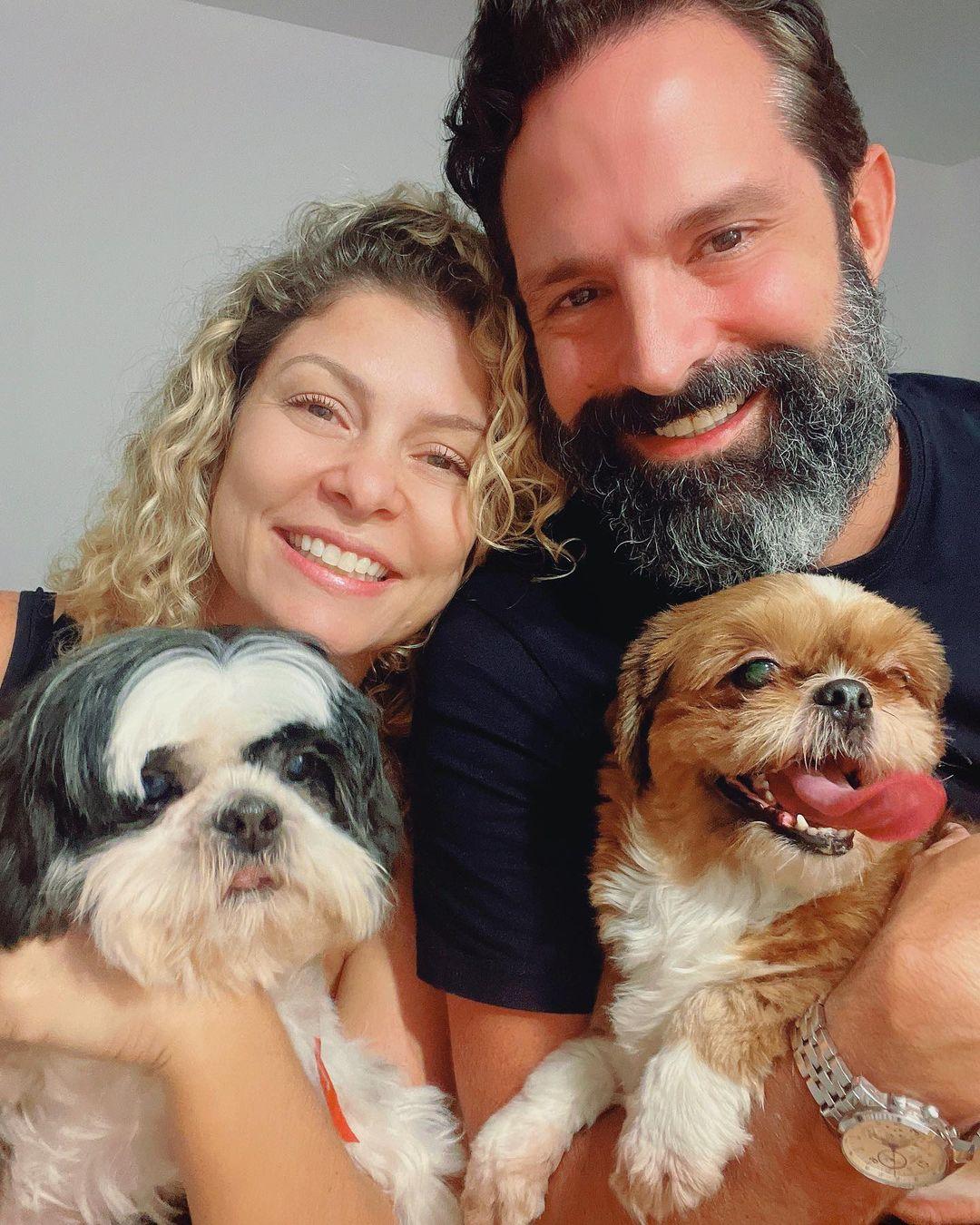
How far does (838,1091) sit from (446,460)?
1.18 m

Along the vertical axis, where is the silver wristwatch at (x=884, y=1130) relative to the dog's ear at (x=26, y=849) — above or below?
below

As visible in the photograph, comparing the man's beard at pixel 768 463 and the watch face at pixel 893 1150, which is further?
the man's beard at pixel 768 463

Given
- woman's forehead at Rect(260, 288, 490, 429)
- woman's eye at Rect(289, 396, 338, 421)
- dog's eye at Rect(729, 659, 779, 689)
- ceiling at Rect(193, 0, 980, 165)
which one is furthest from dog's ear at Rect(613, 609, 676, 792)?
ceiling at Rect(193, 0, 980, 165)

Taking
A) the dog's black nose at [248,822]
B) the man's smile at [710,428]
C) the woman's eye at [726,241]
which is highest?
the woman's eye at [726,241]

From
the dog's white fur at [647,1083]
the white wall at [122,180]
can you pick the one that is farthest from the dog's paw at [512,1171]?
the white wall at [122,180]

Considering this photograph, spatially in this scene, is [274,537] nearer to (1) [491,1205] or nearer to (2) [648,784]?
(2) [648,784]

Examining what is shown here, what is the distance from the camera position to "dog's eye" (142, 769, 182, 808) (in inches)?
49.3

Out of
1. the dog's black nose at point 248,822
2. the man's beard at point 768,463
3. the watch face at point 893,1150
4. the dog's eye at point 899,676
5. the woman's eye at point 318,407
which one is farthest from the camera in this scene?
the woman's eye at point 318,407

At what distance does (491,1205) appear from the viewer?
1.34m

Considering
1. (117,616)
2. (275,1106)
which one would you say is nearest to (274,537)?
(117,616)

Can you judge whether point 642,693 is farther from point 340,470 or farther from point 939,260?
point 939,260

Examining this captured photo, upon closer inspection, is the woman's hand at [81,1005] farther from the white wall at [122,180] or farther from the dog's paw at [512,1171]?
the white wall at [122,180]

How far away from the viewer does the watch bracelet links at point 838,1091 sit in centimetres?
112

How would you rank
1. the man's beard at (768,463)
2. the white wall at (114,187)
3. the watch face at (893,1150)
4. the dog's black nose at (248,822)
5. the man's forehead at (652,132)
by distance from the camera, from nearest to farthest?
the watch face at (893,1150) < the dog's black nose at (248,822) < the man's forehead at (652,132) < the man's beard at (768,463) < the white wall at (114,187)
